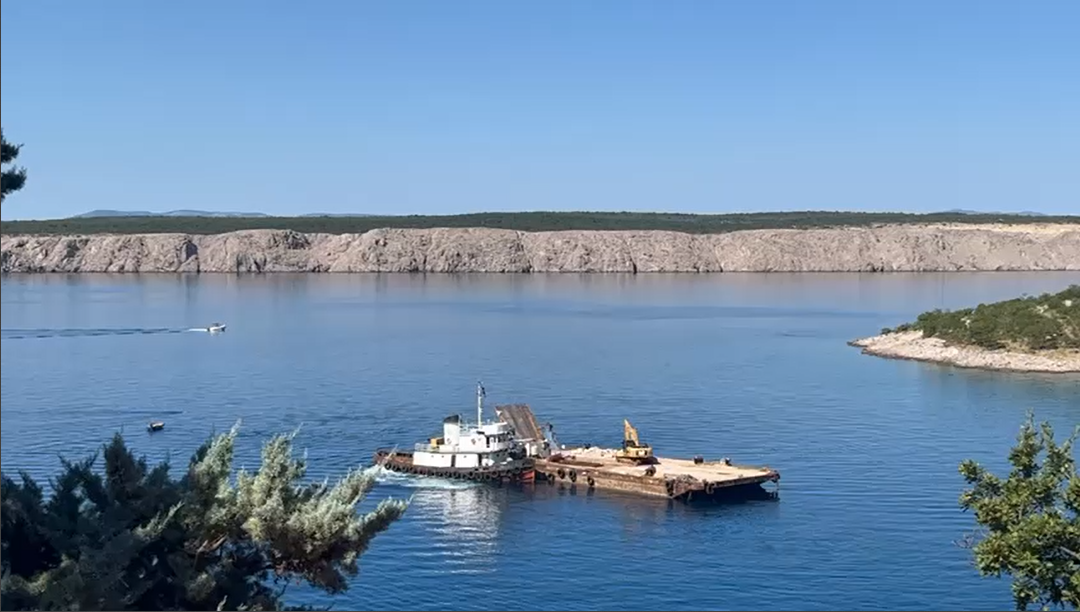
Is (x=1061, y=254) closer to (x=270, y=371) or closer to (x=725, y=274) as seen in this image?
(x=725, y=274)

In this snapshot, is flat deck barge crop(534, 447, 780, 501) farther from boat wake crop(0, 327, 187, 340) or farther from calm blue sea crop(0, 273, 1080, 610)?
boat wake crop(0, 327, 187, 340)

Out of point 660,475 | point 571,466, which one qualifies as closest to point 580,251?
point 571,466

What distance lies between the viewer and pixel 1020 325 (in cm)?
6284

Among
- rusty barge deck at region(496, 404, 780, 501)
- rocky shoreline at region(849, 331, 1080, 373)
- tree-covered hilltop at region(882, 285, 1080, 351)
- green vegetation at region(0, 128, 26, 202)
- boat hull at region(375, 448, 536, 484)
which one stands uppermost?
green vegetation at region(0, 128, 26, 202)

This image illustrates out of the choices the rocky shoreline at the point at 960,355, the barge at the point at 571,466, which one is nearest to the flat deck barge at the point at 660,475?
the barge at the point at 571,466

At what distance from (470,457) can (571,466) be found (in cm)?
294

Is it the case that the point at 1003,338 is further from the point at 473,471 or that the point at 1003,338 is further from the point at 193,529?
the point at 193,529

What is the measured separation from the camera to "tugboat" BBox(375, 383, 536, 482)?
35.3 metres

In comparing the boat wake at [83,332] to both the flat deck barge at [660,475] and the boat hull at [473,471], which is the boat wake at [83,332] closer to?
the boat hull at [473,471]

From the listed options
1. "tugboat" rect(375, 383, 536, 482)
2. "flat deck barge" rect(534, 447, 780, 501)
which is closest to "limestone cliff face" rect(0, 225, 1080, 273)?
"tugboat" rect(375, 383, 536, 482)

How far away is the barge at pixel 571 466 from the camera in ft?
107

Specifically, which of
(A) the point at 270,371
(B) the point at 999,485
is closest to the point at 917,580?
(B) the point at 999,485

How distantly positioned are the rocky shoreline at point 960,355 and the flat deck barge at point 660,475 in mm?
28734

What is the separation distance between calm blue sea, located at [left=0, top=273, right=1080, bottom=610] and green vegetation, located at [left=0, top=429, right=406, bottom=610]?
240 cm
